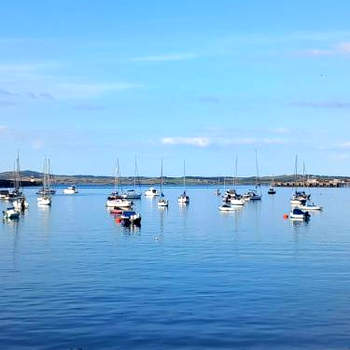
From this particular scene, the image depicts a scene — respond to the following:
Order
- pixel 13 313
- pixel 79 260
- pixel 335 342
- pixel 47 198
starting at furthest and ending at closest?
pixel 47 198 → pixel 79 260 → pixel 13 313 → pixel 335 342

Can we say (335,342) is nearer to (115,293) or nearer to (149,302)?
(149,302)

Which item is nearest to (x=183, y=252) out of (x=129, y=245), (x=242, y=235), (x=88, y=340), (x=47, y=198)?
(x=129, y=245)

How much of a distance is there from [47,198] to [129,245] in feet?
367

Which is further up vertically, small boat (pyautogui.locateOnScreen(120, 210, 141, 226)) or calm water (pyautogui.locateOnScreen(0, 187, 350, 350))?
small boat (pyautogui.locateOnScreen(120, 210, 141, 226))

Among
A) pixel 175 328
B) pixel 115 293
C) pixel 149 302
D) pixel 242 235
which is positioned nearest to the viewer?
pixel 175 328

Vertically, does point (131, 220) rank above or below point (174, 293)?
above

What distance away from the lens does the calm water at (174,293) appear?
113 feet

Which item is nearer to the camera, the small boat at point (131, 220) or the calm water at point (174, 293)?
the calm water at point (174, 293)

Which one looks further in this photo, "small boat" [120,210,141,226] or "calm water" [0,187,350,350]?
"small boat" [120,210,141,226]

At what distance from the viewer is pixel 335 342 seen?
33656 millimetres

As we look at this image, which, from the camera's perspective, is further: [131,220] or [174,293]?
[131,220]

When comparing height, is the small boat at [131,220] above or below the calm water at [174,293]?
above

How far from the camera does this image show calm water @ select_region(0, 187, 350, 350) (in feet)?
113

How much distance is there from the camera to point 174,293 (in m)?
45.8
